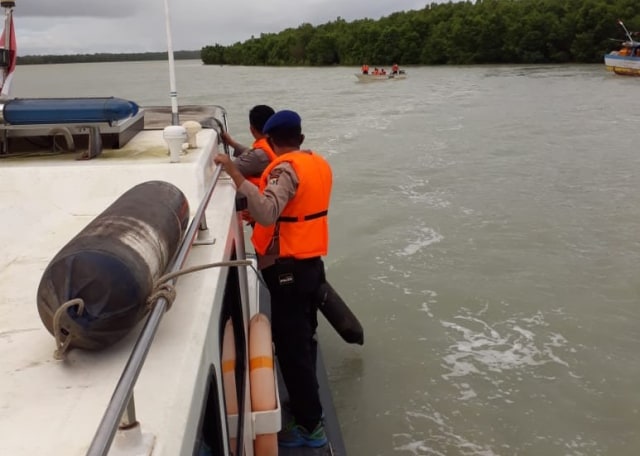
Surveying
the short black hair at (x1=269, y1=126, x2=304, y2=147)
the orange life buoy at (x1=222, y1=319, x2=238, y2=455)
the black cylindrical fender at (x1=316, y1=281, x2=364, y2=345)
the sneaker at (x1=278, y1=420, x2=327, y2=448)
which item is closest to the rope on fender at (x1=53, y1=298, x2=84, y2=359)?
the orange life buoy at (x1=222, y1=319, x2=238, y2=455)

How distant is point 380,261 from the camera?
7.86 meters

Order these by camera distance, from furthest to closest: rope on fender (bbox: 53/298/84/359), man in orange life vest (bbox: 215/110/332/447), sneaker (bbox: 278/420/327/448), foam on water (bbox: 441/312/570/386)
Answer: foam on water (bbox: 441/312/570/386) < sneaker (bbox: 278/420/327/448) < man in orange life vest (bbox: 215/110/332/447) < rope on fender (bbox: 53/298/84/359)

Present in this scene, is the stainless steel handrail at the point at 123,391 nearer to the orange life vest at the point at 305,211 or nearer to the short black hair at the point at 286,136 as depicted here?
the orange life vest at the point at 305,211

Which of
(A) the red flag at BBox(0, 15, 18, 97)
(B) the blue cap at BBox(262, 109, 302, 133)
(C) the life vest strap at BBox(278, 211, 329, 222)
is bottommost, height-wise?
(C) the life vest strap at BBox(278, 211, 329, 222)

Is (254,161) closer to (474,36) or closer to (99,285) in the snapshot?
(99,285)

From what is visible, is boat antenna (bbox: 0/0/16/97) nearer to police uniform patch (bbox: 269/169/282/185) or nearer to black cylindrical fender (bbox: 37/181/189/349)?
police uniform patch (bbox: 269/169/282/185)

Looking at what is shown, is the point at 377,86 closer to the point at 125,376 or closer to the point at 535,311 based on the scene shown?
the point at 535,311

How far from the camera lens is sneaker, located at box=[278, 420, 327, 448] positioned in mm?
3084

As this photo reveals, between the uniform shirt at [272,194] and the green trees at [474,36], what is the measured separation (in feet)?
168

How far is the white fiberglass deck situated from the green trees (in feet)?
169

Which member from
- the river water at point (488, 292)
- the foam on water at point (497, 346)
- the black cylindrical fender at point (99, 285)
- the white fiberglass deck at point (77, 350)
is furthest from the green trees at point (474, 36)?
the black cylindrical fender at point (99, 285)

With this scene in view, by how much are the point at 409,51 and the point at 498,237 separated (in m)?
54.7

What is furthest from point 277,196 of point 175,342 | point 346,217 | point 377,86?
point 377,86

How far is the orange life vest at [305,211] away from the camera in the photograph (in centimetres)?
276
